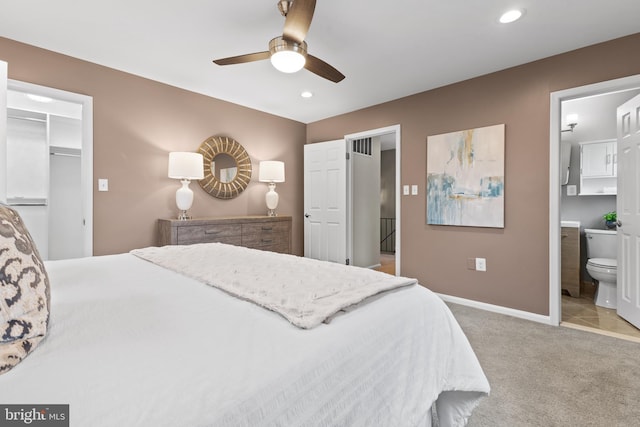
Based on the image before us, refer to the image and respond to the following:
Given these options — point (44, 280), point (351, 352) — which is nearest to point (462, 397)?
point (351, 352)

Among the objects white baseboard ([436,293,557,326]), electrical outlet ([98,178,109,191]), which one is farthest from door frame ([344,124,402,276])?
electrical outlet ([98,178,109,191])

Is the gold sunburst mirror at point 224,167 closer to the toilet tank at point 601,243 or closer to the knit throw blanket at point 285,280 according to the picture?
the knit throw blanket at point 285,280

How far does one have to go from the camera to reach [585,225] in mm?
3883

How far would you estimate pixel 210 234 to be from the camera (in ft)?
10.4

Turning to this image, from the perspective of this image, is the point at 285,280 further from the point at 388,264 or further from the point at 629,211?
the point at 388,264

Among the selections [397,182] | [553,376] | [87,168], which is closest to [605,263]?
[553,376]

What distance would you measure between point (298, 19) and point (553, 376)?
268cm

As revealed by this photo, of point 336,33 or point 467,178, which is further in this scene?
point 467,178

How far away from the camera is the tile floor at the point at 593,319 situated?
8.23 ft

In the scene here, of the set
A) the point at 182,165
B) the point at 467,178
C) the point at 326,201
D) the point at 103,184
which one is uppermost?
the point at 182,165

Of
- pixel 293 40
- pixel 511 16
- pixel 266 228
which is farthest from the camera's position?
Answer: pixel 266 228

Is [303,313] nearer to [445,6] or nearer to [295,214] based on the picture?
[445,6]

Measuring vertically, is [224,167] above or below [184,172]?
above

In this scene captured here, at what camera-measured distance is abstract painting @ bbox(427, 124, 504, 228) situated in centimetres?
299
